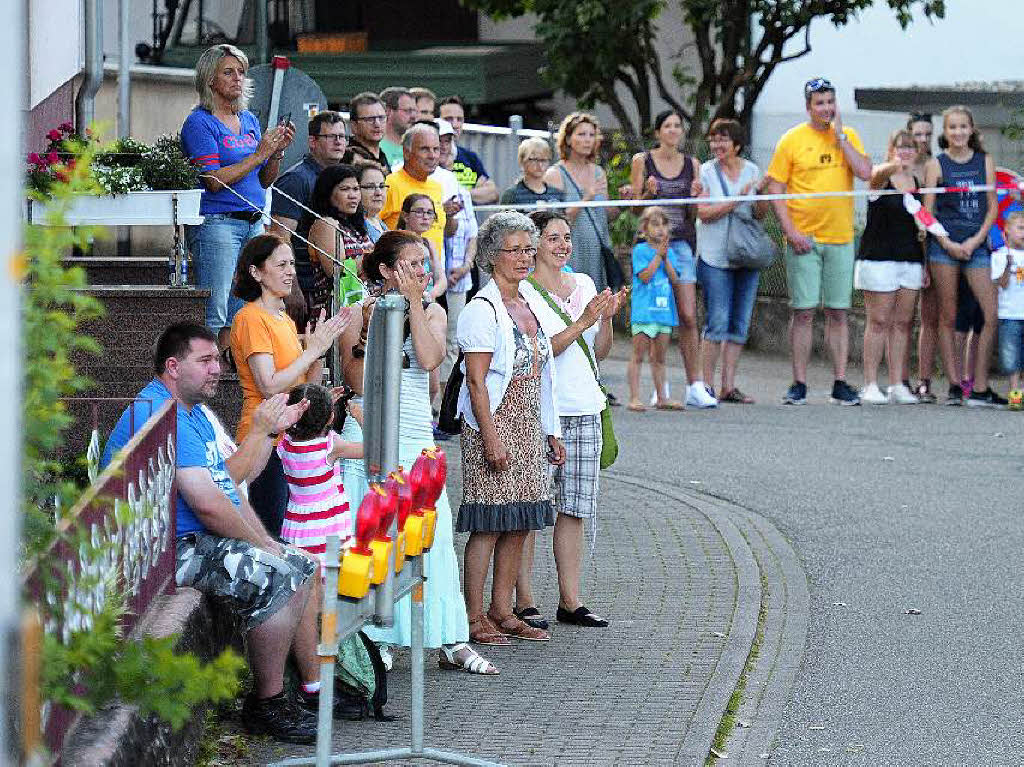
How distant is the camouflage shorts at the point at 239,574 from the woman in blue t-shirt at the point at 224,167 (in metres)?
3.44

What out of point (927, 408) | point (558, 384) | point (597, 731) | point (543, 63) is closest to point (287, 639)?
A: point (597, 731)

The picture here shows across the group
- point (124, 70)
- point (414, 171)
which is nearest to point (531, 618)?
point (414, 171)

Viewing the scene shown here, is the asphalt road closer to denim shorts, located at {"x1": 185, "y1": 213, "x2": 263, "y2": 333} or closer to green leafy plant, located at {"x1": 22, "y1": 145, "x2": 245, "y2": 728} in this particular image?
green leafy plant, located at {"x1": 22, "y1": 145, "x2": 245, "y2": 728}

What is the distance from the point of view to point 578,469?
861 cm

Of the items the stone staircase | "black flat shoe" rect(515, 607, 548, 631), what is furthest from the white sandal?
the stone staircase

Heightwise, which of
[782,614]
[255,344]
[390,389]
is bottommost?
[782,614]

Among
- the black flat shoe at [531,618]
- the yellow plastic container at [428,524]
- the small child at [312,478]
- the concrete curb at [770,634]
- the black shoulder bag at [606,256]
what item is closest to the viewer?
the yellow plastic container at [428,524]

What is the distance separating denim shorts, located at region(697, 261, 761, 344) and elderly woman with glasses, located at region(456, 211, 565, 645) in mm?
7128

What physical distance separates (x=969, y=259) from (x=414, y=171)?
19.2 feet

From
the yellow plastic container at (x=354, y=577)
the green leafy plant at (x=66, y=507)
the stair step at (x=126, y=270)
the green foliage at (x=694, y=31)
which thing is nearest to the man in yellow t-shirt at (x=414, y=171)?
the stair step at (x=126, y=270)

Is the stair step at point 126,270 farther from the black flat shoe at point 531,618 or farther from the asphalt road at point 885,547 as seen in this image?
the asphalt road at point 885,547

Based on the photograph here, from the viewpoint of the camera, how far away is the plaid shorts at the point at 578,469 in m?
8.60

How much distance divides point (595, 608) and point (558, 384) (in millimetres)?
1172

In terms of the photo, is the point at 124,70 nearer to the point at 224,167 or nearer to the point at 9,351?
the point at 224,167
